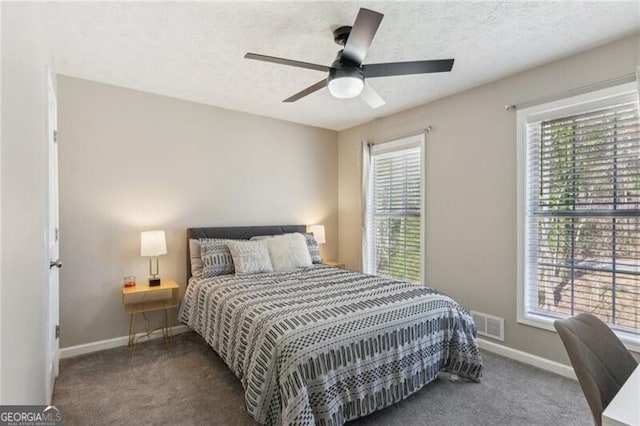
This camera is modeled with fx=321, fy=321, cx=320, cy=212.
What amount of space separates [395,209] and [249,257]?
2.06 m

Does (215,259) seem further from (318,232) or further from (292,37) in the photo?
(292,37)

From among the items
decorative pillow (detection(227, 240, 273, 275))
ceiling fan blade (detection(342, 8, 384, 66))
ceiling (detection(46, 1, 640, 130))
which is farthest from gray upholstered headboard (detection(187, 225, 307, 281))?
ceiling fan blade (detection(342, 8, 384, 66))

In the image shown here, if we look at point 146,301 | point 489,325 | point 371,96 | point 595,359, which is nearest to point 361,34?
point 371,96

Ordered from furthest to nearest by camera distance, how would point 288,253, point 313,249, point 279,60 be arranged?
point 313,249 < point 288,253 < point 279,60

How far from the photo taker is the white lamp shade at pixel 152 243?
10.4 ft

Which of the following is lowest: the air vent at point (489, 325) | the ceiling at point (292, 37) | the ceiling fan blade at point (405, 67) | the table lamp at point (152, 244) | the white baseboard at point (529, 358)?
the white baseboard at point (529, 358)

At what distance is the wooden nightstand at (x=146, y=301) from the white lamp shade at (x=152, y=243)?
1.15ft

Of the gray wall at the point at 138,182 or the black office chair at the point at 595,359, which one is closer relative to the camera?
the black office chair at the point at 595,359

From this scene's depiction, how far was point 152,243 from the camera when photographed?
3184mm

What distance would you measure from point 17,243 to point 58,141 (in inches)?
96.0

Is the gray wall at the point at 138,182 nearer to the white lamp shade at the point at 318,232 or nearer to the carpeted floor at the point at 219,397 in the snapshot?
the white lamp shade at the point at 318,232

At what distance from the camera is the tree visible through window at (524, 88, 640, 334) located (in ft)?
7.88

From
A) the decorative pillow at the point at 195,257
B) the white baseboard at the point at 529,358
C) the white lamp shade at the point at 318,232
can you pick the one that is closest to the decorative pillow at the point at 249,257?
the decorative pillow at the point at 195,257

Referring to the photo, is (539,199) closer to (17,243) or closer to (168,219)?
(17,243)
